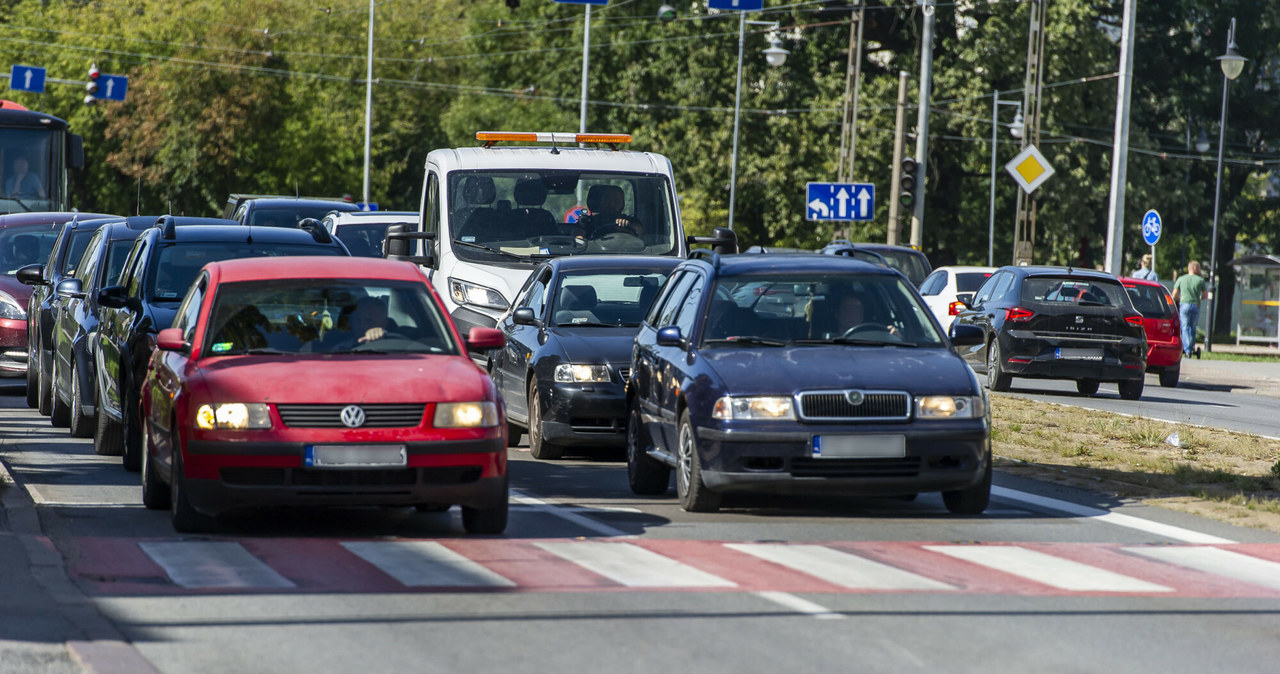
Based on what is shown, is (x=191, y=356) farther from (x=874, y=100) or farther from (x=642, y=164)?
(x=874, y=100)

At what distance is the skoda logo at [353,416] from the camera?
9648 mm

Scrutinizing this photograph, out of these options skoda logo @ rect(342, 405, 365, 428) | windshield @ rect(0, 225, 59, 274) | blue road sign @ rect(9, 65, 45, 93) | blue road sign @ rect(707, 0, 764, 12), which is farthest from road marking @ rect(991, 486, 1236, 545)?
blue road sign @ rect(9, 65, 45, 93)

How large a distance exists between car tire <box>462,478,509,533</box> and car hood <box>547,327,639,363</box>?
160 inches

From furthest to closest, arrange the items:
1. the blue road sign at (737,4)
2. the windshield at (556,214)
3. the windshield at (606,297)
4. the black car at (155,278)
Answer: the blue road sign at (737,4), the windshield at (556,214), the windshield at (606,297), the black car at (155,278)

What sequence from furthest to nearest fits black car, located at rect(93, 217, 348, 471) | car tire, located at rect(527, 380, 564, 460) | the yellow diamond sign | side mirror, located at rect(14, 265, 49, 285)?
1. the yellow diamond sign
2. side mirror, located at rect(14, 265, 49, 285)
3. car tire, located at rect(527, 380, 564, 460)
4. black car, located at rect(93, 217, 348, 471)

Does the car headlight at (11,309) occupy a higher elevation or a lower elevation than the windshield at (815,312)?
lower

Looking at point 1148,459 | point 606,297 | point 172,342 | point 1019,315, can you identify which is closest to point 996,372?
point 1019,315

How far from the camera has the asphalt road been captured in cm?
687

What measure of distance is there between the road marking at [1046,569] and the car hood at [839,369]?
124 cm

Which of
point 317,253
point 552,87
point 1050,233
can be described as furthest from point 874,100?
point 317,253

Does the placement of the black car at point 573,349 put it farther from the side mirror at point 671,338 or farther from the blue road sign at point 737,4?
the blue road sign at point 737,4

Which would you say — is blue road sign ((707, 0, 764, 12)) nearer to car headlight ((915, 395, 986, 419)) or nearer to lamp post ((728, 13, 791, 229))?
lamp post ((728, 13, 791, 229))

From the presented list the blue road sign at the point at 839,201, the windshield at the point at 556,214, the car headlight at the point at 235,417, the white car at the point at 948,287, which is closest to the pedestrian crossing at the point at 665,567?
the car headlight at the point at 235,417

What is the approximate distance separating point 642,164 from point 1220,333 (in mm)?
50973
